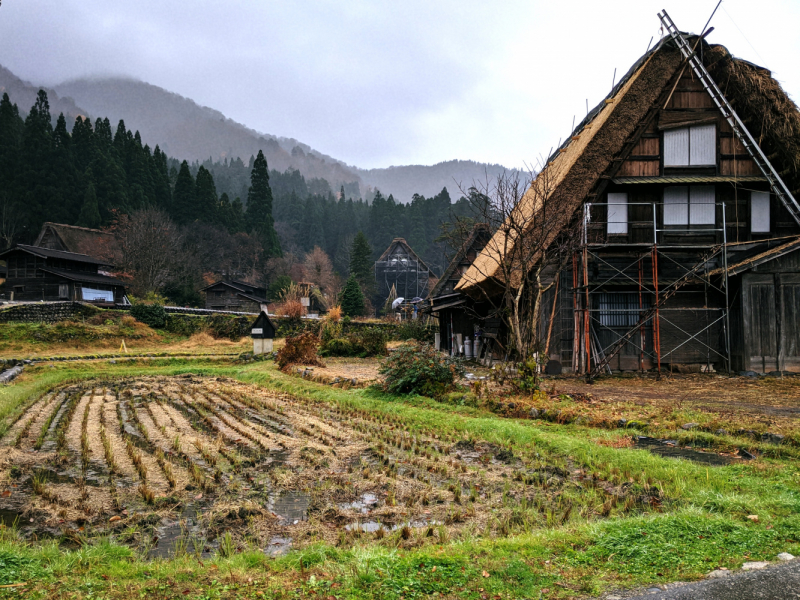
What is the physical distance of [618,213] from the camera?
14.9 m

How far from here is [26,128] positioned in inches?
1804

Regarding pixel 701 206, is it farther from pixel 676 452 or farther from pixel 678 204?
pixel 676 452

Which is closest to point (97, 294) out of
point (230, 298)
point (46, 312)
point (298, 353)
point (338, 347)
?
point (230, 298)

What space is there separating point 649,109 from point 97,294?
118 feet

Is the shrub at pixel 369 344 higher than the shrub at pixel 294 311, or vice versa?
the shrub at pixel 294 311

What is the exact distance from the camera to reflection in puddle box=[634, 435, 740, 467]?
19.4 feet

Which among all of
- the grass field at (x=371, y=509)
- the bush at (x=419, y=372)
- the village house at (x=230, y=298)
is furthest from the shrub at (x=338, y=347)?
the village house at (x=230, y=298)

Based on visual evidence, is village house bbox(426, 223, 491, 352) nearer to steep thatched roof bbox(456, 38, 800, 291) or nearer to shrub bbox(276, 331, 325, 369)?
steep thatched roof bbox(456, 38, 800, 291)

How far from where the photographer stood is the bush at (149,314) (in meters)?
29.9

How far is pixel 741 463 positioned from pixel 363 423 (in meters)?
5.30

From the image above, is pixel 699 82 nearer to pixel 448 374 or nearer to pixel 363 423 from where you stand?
pixel 448 374

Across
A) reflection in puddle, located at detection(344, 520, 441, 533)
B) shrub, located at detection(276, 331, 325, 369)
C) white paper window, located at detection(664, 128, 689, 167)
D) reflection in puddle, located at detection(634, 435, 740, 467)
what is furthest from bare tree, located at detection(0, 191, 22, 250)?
reflection in puddle, located at detection(634, 435, 740, 467)

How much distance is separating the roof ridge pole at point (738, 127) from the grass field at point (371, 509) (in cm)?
1093

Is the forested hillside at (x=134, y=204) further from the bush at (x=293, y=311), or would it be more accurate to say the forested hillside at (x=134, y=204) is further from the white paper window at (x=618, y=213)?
the white paper window at (x=618, y=213)
